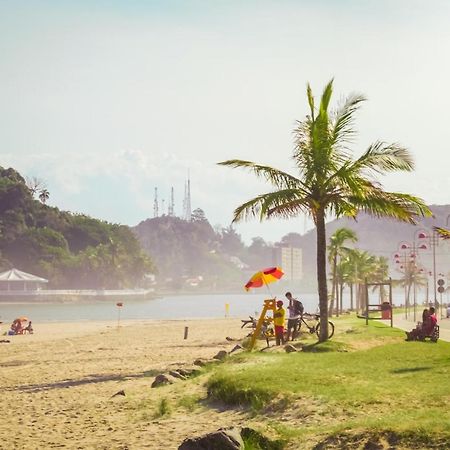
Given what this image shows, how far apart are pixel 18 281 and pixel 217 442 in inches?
6036

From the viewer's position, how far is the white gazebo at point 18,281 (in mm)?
152750

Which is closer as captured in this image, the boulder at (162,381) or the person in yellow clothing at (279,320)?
the boulder at (162,381)

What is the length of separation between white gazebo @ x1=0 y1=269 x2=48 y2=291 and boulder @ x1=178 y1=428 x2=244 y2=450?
486 ft

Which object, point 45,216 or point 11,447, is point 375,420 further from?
point 45,216

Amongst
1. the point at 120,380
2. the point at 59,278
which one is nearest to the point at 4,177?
the point at 59,278

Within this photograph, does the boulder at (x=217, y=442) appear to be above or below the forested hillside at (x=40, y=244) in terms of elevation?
below

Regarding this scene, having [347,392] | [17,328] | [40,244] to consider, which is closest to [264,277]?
[347,392]

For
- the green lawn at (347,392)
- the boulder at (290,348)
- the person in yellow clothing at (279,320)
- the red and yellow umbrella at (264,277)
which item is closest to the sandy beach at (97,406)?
the green lawn at (347,392)

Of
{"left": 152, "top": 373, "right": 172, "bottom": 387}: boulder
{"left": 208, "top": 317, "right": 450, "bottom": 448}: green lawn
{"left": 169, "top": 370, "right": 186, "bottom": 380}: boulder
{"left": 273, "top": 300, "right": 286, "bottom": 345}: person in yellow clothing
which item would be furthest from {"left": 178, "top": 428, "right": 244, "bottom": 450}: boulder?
{"left": 273, "top": 300, "right": 286, "bottom": 345}: person in yellow clothing

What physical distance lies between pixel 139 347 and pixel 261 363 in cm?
1569

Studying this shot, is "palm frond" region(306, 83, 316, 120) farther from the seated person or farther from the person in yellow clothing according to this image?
the seated person

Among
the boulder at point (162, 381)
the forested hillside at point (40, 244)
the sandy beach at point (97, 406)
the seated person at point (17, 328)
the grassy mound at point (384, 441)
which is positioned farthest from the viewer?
the forested hillside at point (40, 244)

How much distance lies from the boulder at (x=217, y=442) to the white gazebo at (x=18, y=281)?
14826 centimetres

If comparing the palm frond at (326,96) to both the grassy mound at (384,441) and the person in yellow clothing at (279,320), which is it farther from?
the grassy mound at (384,441)
